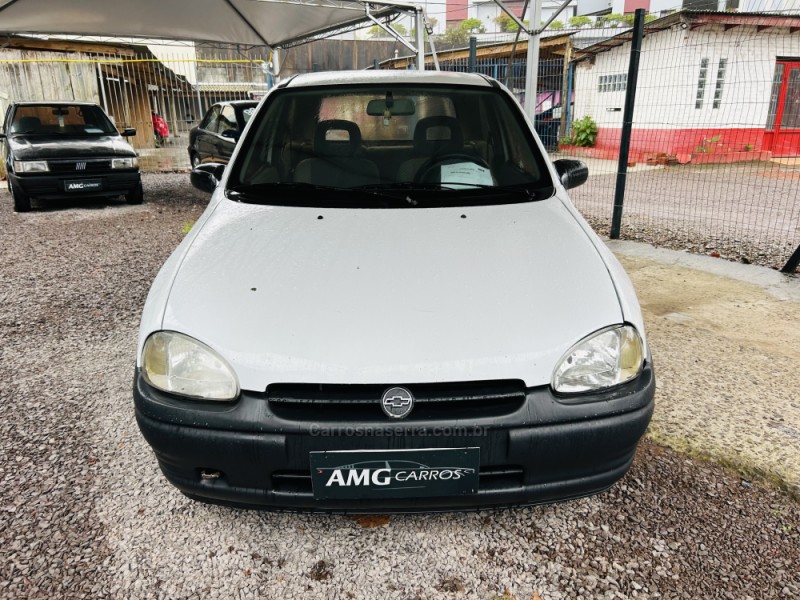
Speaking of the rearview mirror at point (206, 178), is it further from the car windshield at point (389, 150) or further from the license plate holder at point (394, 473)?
the license plate holder at point (394, 473)

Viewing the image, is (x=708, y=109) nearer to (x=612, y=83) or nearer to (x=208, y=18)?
(x=612, y=83)

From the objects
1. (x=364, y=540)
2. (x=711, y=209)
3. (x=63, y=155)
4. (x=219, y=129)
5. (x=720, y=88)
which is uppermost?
(x=720, y=88)

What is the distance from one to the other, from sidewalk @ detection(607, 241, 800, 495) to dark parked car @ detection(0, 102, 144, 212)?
6.99 m

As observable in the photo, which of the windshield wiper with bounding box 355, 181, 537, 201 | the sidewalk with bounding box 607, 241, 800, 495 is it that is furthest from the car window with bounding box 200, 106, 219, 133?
the windshield wiper with bounding box 355, 181, 537, 201

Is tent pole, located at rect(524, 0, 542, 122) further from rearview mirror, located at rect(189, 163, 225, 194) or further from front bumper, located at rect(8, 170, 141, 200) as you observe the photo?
front bumper, located at rect(8, 170, 141, 200)

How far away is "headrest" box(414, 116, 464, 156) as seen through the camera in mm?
2795

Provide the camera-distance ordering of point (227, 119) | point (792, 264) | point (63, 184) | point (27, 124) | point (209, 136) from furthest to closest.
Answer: point (209, 136) < point (227, 119) < point (27, 124) < point (63, 184) < point (792, 264)

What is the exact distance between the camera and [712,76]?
1312 centimetres

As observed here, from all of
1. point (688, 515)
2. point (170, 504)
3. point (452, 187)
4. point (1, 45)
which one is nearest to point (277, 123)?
point (452, 187)

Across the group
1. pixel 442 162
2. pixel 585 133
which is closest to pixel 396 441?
pixel 442 162

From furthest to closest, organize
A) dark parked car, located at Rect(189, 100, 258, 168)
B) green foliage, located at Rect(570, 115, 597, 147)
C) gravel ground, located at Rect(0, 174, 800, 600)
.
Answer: green foliage, located at Rect(570, 115, 597, 147) → dark parked car, located at Rect(189, 100, 258, 168) → gravel ground, located at Rect(0, 174, 800, 600)

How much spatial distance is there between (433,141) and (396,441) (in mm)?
1733

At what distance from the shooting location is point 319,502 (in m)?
1.64

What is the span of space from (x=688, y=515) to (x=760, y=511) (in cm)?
27
